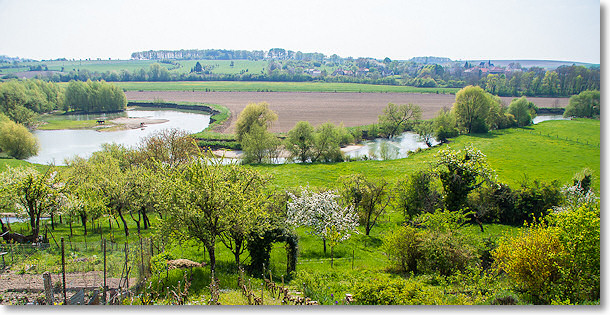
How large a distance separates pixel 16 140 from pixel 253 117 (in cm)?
1659

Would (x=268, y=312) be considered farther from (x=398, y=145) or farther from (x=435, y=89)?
(x=398, y=145)

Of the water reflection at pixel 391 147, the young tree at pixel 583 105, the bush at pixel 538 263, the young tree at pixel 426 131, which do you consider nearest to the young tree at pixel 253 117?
the water reflection at pixel 391 147

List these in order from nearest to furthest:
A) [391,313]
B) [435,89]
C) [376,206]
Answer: [391,313] → [376,206] → [435,89]

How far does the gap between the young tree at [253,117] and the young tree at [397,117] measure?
11.4 metres

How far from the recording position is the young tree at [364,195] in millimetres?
14977

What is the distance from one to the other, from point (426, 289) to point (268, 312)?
10.4ft

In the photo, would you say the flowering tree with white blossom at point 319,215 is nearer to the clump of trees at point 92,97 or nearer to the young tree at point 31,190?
the young tree at point 31,190

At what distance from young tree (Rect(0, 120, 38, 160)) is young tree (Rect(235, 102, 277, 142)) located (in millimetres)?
15111

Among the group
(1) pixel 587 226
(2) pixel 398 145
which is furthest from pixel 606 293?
(2) pixel 398 145

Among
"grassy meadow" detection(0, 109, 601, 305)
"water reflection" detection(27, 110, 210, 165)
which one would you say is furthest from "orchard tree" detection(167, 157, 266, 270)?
"water reflection" detection(27, 110, 210, 165)

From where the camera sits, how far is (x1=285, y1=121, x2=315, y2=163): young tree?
28.7 meters

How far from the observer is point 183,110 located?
3569 cm

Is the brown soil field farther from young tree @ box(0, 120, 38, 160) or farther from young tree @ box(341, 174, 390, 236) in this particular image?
young tree @ box(341, 174, 390, 236)

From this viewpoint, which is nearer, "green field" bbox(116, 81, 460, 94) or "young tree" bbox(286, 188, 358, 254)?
"young tree" bbox(286, 188, 358, 254)
